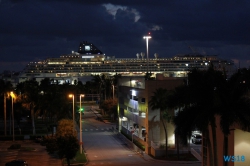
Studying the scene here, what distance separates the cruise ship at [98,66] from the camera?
15625cm

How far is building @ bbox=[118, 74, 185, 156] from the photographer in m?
39.5

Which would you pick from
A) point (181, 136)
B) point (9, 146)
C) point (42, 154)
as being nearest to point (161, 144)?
point (42, 154)

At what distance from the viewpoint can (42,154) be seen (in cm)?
4066

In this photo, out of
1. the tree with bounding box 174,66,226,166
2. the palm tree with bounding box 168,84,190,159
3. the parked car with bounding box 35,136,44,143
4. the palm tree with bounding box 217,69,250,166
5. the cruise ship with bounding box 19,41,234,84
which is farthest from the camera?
the cruise ship with bounding box 19,41,234,84

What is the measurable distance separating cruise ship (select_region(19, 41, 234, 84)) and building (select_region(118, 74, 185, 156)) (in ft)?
326

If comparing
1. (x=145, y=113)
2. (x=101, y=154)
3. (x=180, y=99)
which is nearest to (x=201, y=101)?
(x=180, y=99)

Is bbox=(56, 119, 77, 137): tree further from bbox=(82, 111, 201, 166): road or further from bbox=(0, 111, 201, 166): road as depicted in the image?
bbox=(82, 111, 201, 166): road

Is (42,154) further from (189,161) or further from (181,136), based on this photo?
(181,136)

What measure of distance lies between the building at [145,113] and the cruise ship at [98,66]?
9947 centimetres

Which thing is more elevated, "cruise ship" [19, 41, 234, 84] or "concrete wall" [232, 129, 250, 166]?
"cruise ship" [19, 41, 234, 84]

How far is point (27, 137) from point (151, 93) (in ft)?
63.8

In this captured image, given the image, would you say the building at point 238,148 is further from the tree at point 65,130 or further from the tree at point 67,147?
the tree at point 65,130

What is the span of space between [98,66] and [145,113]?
397 ft

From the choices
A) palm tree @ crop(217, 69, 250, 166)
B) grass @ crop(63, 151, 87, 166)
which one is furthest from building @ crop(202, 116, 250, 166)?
grass @ crop(63, 151, 87, 166)
